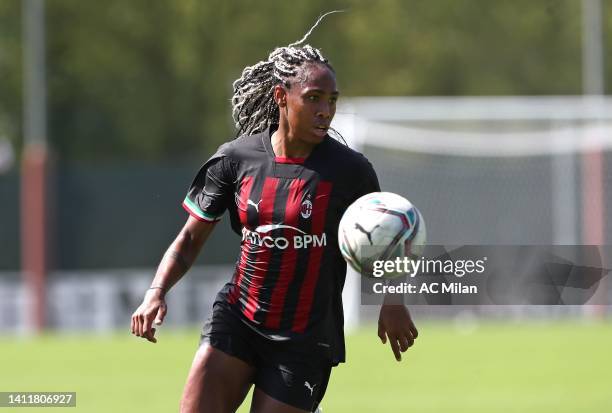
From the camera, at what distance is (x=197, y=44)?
32031mm

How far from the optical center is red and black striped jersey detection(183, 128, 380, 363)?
6332mm

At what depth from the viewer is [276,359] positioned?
639cm

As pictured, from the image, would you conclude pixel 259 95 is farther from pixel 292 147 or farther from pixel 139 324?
pixel 139 324

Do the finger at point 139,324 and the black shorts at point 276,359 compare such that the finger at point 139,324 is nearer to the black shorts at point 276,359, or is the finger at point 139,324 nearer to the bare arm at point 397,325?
the black shorts at point 276,359

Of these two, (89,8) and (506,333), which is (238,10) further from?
(506,333)

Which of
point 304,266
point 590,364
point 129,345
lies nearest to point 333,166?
point 304,266

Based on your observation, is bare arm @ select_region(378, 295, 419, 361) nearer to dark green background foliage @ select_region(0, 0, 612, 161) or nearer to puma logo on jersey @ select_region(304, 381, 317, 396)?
puma logo on jersey @ select_region(304, 381, 317, 396)

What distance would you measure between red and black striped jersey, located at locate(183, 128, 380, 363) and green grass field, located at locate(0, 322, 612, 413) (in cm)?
486

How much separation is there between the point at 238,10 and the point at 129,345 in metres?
14.6

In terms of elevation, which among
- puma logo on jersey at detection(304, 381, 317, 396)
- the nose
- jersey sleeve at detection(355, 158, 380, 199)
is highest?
the nose

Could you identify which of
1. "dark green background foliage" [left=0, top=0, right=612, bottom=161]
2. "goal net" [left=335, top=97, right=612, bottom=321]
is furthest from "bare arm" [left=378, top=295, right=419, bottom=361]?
"dark green background foliage" [left=0, top=0, right=612, bottom=161]

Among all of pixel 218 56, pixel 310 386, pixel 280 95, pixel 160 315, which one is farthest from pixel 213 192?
pixel 218 56

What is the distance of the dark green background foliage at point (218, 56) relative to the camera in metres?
30.8

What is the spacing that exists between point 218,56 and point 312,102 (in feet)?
85.3
